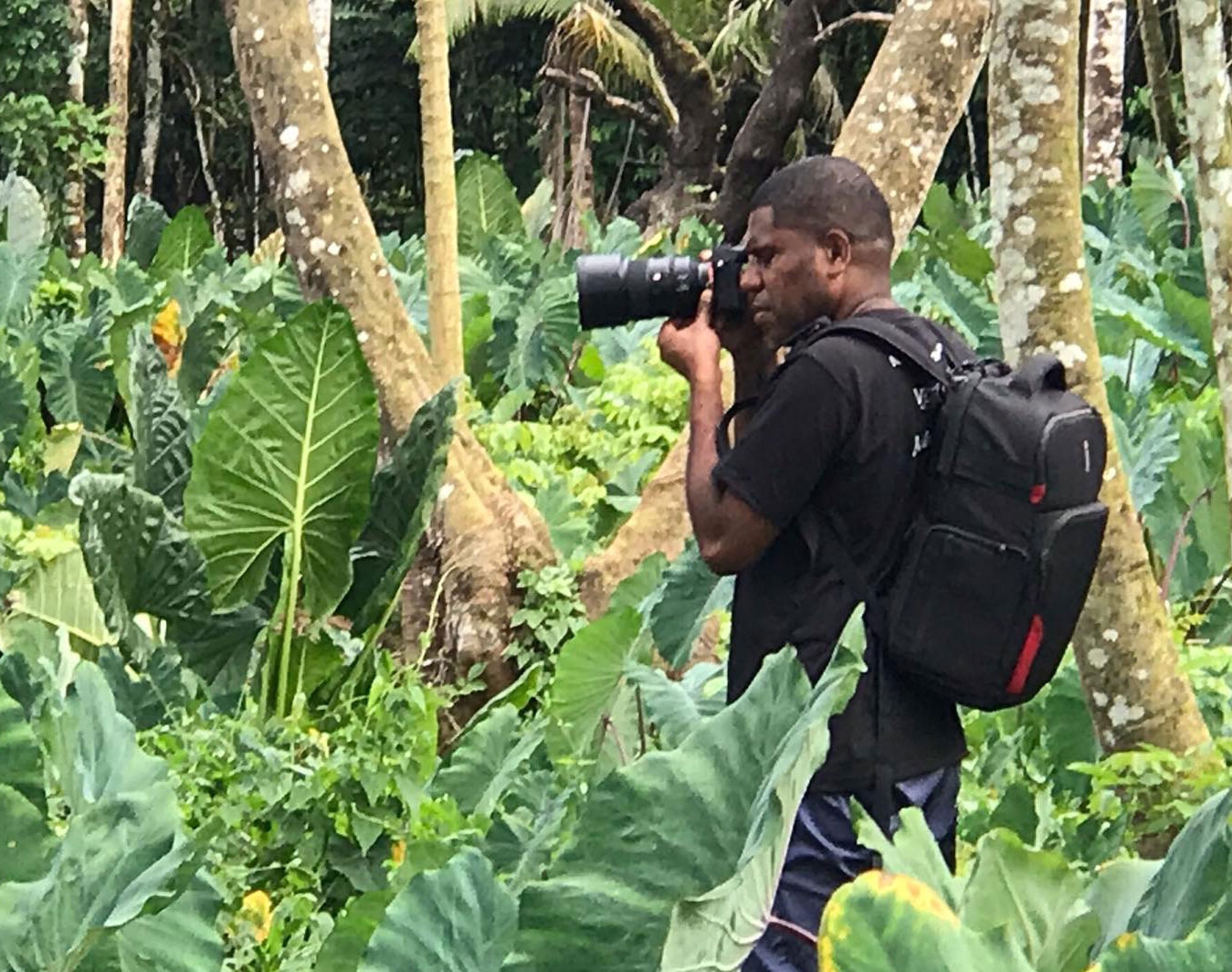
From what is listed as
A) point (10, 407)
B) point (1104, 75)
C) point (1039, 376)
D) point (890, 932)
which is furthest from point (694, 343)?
point (1104, 75)

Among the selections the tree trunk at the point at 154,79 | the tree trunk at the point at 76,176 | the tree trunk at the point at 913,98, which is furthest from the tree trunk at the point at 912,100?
the tree trunk at the point at 154,79

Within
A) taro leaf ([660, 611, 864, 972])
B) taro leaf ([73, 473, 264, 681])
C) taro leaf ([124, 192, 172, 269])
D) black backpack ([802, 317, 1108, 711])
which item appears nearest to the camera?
taro leaf ([660, 611, 864, 972])

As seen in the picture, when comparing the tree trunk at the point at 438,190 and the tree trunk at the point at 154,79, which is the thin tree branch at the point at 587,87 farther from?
the tree trunk at the point at 438,190

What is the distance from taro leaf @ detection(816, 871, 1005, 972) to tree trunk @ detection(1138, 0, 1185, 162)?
7.99m

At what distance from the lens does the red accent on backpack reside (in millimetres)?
1958

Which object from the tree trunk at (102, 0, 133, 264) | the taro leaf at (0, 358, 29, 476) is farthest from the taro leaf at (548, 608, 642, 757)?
the tree trunk at (102, 0, 133, 264)

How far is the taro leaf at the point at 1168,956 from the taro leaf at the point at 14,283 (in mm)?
6368

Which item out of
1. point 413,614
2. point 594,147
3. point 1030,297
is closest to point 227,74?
point 594,147

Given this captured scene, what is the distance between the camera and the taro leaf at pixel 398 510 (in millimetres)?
3635

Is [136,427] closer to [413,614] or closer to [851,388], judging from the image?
[413,614]

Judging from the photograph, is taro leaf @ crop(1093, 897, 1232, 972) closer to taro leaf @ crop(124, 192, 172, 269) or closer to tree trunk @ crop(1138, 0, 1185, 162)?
tree trunk @ crop(1138, 0, 1185, 162)

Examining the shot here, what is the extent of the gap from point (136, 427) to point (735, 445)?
241cm

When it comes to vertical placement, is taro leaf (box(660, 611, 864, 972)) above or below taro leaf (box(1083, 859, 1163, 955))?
above

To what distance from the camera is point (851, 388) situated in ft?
6.43
